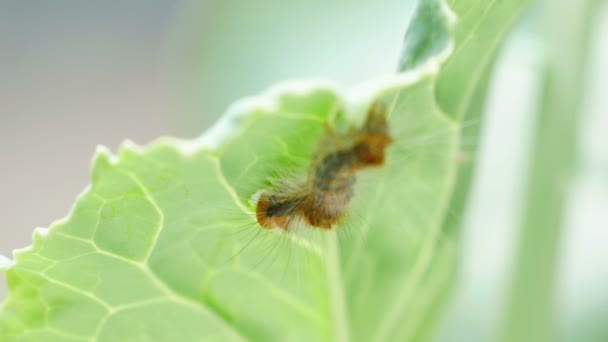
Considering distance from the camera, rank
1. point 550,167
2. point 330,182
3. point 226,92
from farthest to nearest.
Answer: point 226,92, point 550,167, point 330,182

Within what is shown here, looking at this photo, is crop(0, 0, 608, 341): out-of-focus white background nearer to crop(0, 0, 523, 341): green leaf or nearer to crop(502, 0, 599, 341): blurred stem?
crop(502, 0, 599, 341): blurred stem

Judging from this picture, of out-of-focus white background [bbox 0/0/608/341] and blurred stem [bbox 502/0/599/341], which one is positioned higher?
out-of-focus white background [bbox 0/0/608/341]

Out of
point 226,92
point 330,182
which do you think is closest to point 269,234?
point 330,182

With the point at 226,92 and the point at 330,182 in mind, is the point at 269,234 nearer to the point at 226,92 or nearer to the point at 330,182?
the point at 330,182

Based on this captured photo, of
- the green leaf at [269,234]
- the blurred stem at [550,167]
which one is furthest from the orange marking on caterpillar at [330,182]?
the blurred stem at [550,167]

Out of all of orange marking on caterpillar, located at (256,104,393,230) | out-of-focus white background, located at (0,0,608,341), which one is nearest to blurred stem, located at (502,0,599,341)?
out-of-focus white background, located at (0,0,608,341)

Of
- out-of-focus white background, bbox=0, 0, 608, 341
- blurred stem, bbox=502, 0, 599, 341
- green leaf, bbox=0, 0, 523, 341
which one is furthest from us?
out-of-focus white background, bbox=0, 0, 608, 341
